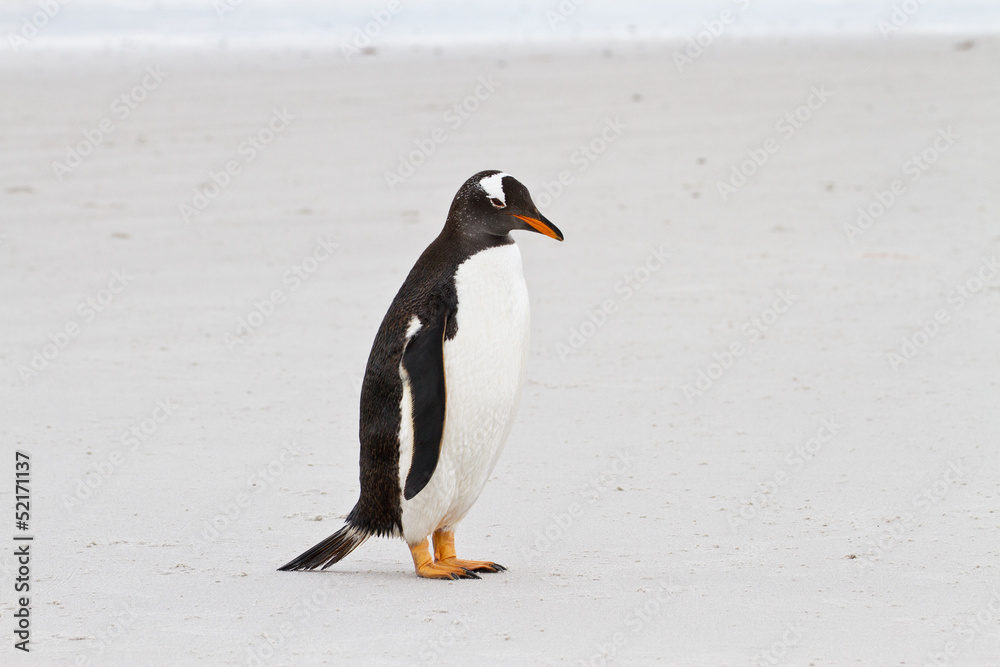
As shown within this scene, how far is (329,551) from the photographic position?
3.37 metres

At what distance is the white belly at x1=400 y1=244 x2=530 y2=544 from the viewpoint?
3.22 metres

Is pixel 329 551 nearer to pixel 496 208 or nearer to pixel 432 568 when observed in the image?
pixel 432 568

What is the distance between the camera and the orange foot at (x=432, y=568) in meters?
3.31

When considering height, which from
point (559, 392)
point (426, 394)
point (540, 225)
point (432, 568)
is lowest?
point (432, 568)

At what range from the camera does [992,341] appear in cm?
576

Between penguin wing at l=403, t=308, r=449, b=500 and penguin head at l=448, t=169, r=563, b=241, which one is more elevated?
penguin head at l=448, t=169, r=563, b=241

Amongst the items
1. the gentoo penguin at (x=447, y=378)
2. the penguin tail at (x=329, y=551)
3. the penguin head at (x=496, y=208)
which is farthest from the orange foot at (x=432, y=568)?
the penguin head at (x=496, y=208)

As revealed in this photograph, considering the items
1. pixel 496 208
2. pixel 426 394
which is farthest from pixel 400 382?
pixel 496 208

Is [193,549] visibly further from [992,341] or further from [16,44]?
[16,44]

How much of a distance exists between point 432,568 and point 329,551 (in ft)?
0.88

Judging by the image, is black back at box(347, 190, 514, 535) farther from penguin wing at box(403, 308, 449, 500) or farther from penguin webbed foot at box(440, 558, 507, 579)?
penguin webbed foot at box(440, 558, 507, 579)

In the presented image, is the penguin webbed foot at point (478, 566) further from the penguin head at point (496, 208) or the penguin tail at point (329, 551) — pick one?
the penguin head at point (496, 208)

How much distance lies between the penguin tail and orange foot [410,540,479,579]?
0.46ft

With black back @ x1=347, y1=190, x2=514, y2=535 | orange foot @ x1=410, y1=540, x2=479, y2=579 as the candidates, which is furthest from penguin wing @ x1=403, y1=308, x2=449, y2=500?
orange foot @ x1=410, y1=540, x2=479, y2=579
